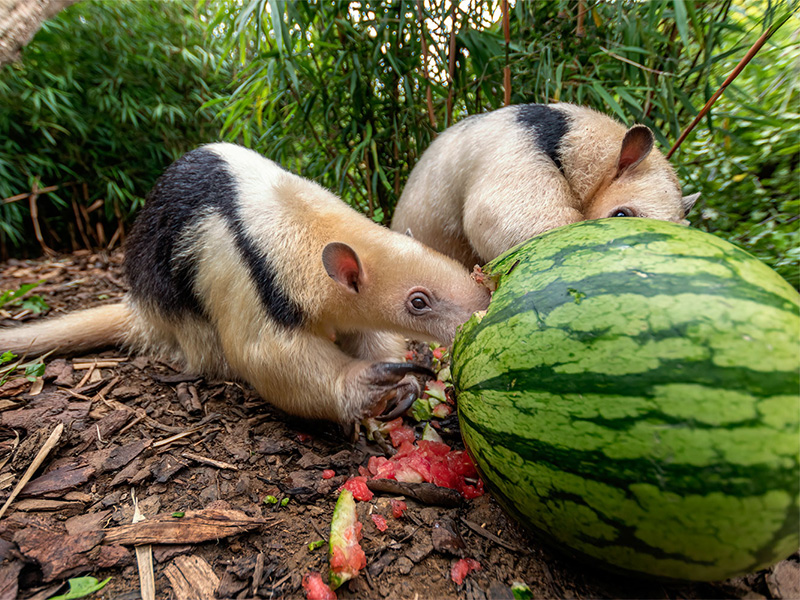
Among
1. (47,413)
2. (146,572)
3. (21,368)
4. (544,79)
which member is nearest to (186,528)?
(146,572)

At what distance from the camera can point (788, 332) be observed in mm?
1301

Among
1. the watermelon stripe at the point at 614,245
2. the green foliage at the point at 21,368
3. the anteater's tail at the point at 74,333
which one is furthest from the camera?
the anteater's tail at the point at 74,333

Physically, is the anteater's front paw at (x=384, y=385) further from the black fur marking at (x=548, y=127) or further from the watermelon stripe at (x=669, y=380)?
the black fur marking at (x=548, y=127)

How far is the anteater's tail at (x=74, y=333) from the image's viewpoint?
11.4 feet

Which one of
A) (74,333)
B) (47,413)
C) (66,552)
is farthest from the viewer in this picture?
(74,333)

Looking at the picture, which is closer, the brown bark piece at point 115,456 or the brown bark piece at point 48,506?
the brown bark piece at point 48,506

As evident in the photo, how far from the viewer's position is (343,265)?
2580 millimetres

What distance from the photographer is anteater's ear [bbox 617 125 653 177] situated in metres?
Answer: 2.88

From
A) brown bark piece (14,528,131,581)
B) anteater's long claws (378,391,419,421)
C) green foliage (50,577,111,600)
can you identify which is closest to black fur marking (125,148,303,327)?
anteater's long claws (378,391,419,421)

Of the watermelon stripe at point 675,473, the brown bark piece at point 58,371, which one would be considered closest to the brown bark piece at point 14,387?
the brown bark piece at point 58,371

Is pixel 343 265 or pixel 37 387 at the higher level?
pixel 343 265

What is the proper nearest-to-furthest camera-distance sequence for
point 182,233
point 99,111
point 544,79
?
point 182,233 < point 544,79 < point 99,111

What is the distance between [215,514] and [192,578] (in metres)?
0.28

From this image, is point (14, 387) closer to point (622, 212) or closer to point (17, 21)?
point (17, 21)
